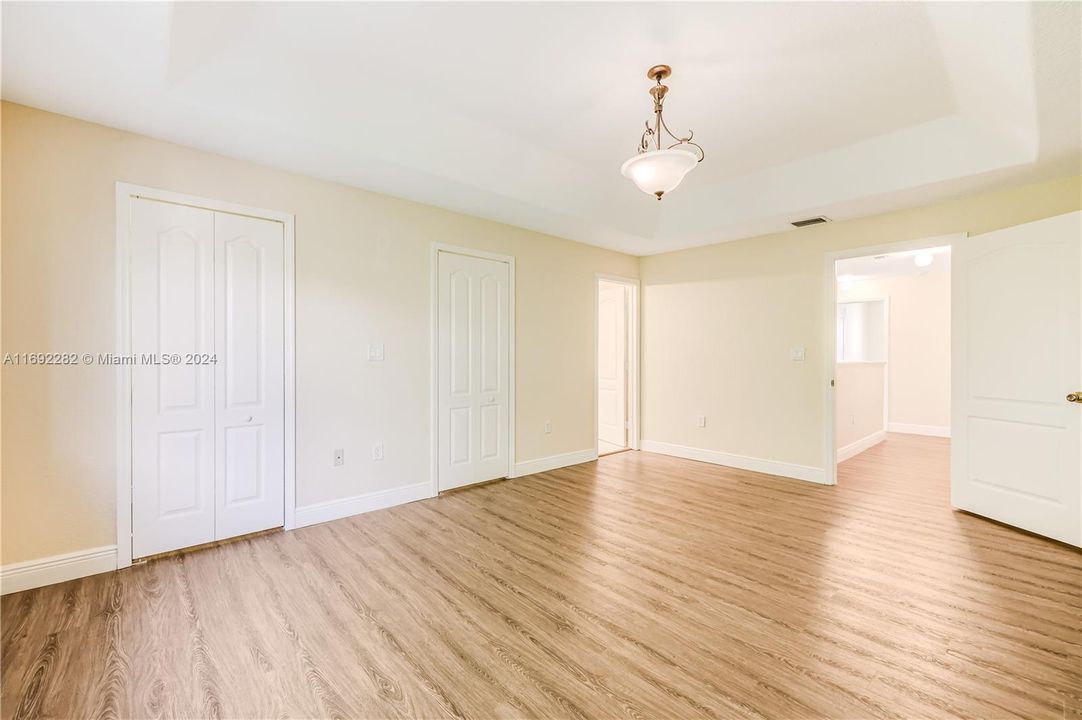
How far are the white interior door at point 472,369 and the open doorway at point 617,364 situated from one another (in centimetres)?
160

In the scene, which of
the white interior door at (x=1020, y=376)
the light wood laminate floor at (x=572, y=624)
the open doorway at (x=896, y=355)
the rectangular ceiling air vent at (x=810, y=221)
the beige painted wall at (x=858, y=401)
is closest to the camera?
the light wood laminate floor at (x=572, y=624)

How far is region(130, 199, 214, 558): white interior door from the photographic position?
8.95 feet

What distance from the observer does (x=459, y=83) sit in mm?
2809

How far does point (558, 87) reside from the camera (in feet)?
9.26

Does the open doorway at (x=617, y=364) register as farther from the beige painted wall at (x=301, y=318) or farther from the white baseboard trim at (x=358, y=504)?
the white baseboard trim at (x=358, y=504)

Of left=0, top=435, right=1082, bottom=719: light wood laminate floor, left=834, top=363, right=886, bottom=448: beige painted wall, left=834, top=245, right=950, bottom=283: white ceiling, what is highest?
left=834, top=245, right=950, bottom=283: white ceiling

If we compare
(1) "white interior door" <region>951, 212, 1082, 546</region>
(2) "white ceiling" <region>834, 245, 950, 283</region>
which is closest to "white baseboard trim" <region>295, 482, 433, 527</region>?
(1) "white interior door" <region>951, 212, 1082, 546</region>

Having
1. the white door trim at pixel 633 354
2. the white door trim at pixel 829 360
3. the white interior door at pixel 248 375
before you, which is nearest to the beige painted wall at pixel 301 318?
the white interior door at pixel 248 375

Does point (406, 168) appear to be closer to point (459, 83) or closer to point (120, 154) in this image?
point (459, 83)

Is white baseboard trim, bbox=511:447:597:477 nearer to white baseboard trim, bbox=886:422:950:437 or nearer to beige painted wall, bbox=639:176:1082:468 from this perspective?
beige painted wall, bbox=639:176:1082:468

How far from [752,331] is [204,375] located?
16.4 ft

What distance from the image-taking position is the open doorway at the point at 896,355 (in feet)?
19.8

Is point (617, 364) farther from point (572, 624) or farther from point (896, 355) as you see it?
point (896, 355)

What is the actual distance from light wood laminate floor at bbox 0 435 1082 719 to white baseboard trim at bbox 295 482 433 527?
0.33 feet
